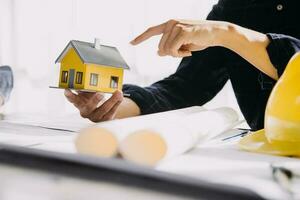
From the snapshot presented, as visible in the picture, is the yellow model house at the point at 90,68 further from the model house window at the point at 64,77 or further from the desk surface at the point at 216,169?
the desk surface at the point at 216,169

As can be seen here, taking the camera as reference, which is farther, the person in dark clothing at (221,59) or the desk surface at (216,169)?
the person in dark clothing at (221,59)

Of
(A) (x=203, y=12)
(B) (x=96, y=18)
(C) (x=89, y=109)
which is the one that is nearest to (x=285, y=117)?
(C) (x=89, y=109)

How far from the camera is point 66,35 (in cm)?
188

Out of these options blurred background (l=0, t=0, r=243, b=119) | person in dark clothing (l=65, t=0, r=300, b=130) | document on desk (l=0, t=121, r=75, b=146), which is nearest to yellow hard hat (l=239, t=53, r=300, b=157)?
person in dark clothing (l=65, t=0, r=300, b=130)

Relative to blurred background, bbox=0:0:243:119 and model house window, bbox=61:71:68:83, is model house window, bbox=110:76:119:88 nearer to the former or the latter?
model house window, bbox=61:71:68:83

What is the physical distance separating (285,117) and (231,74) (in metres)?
0.61

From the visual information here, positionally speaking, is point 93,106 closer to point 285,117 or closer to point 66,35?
point 285,117

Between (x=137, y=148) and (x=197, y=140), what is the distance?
5.5 inches

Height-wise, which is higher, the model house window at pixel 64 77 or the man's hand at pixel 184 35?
the man's hand at pixel 184 35

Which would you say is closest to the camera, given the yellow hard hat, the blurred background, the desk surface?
the desk surface

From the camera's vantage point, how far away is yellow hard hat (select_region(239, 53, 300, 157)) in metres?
0.45

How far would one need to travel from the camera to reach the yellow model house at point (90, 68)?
0.79 metres

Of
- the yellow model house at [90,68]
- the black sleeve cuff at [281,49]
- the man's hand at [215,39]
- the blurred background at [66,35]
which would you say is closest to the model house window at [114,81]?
the yellow model house at [90,68]

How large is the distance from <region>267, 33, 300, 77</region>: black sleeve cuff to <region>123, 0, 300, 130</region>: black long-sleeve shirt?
0.23 meters
